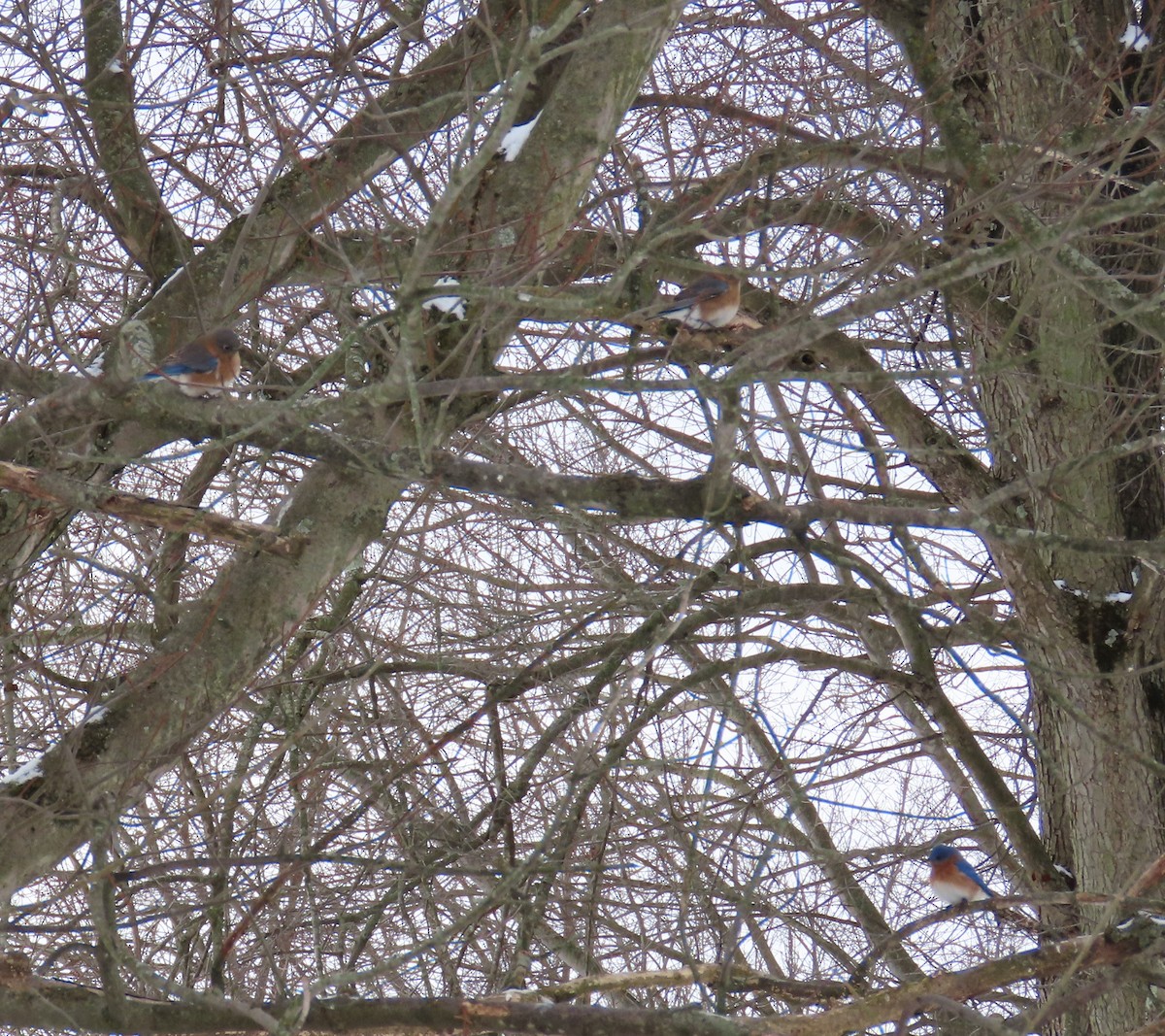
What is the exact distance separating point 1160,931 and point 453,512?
4.89 m

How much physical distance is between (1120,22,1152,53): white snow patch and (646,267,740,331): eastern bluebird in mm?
1833

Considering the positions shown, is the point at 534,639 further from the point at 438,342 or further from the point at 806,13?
the point at 806,13

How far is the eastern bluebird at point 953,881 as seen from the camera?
542 centimetres

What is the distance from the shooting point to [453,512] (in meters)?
7.43

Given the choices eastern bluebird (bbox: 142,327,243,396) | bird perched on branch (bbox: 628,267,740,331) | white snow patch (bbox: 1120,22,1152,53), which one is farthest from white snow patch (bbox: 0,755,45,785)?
white snow patch (bbox: 1120,22,1152,53)

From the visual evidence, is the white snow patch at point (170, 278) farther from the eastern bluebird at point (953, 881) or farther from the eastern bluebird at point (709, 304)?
the eastern bluebird at point (953, 881)

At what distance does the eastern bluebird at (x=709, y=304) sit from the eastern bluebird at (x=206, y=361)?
1.73 meters

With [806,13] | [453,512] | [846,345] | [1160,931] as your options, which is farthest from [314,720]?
[806,13]

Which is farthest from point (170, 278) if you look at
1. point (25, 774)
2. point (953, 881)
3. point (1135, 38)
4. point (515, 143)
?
point (953, 881)

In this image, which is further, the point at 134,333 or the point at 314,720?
the point at 314,720

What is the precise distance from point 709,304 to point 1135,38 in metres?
2.05

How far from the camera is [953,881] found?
5430mm

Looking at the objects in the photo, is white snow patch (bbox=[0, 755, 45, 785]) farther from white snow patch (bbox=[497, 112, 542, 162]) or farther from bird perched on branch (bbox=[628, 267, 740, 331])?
bird perched on branch (bbox=[628, 267, 740, 331])

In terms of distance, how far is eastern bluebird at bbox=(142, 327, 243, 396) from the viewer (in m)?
4.53
